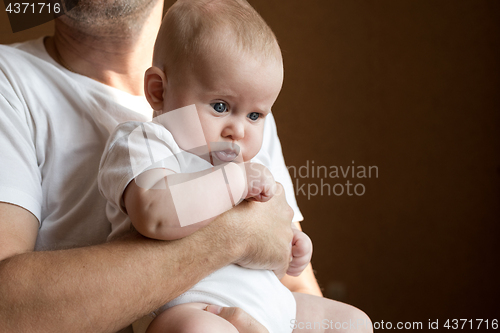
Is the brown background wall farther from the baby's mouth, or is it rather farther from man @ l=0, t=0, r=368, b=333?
the baby's mouth

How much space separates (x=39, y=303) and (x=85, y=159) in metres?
0.35

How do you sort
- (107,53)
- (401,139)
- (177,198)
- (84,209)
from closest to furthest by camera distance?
(177,198)
(84,209)
(107,53)
(401,139)

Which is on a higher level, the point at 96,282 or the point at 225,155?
the point at 225,155

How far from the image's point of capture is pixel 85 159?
0.95 meters

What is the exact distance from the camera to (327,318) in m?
0.93

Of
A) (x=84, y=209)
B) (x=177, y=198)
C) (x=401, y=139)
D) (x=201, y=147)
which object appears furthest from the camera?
(x=401, y=139)

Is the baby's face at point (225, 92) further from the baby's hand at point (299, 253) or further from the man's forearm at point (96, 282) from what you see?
the baby's hand at point (299, 253)

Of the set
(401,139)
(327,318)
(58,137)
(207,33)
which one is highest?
(207,33)

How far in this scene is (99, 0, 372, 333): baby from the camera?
69cm

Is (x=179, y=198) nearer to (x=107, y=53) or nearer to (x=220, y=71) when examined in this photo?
(x=220, y=71)

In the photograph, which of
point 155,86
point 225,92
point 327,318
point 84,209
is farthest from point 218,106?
point 327,318

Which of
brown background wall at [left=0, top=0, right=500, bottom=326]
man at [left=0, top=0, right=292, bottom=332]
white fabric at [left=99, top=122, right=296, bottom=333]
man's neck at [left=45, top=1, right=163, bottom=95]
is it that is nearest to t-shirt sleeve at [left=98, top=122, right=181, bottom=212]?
white fabric at [left=99, top=122, right=296, bottom=333]

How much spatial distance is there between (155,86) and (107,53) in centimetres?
32

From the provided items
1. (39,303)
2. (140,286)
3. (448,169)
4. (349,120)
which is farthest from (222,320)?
(448,169)
